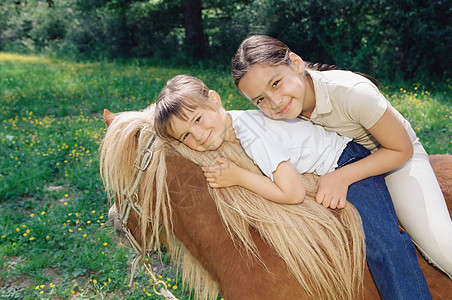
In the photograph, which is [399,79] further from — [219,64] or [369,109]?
[369,109]

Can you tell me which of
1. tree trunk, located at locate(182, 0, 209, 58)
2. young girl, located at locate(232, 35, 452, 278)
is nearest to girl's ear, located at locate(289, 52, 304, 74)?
young girl, located at locate(232, 35, 452, 278)

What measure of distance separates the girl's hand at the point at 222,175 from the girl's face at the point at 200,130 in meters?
0.13

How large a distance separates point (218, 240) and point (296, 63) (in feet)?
3.12

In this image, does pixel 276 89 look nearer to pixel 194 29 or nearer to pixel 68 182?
pixel 68 182

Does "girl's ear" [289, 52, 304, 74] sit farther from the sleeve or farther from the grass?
the grass

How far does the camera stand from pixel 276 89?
71.5 inches

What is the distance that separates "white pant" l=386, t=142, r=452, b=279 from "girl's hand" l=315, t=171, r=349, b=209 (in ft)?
1.00

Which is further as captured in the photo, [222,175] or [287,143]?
[287,143]

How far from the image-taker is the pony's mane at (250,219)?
1561 millimetres

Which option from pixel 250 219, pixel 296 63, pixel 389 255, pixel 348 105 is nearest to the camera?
pixel 389 255

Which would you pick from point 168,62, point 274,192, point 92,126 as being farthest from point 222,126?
point 168,62

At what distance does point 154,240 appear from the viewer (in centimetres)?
189

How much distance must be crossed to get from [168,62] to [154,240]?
11517 mm

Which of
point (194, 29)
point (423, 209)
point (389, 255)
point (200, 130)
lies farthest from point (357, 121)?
point (194, 29)
